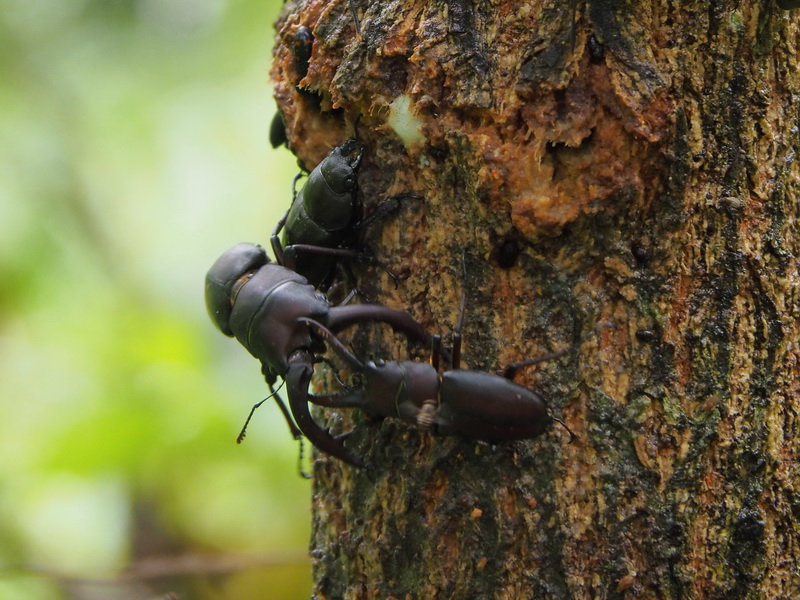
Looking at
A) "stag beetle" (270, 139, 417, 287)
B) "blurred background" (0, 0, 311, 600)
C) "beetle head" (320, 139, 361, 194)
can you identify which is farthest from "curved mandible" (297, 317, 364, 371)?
"blurred background" (0, 0, 311, 600)

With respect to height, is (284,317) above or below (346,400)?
above

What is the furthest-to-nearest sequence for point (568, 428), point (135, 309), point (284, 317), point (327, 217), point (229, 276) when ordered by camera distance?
point (135, 309)
point (229, 276)
point (327, 217)
point (284, 317)
point (568, 428)

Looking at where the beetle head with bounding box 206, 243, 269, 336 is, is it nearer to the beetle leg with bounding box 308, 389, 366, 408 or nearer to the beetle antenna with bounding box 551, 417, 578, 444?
the beetle leg with bounding box 308, 389, 366, 408

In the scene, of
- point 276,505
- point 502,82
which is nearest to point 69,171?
point 276,505

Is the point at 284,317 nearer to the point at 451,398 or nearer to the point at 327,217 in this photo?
the point at 327,217

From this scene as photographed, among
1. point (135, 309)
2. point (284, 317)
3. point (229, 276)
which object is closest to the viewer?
point (284, 317)

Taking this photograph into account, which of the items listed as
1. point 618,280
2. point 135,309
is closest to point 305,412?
point 618,280
